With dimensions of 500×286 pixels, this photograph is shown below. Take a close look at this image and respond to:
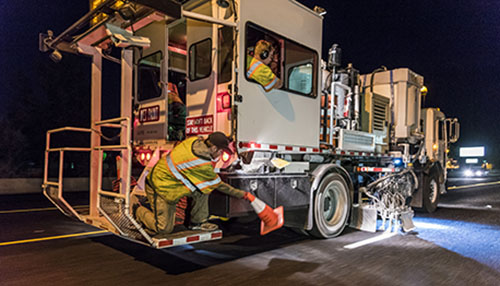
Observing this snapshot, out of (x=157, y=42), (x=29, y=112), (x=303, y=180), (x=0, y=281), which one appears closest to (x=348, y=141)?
(x=303, y=180)

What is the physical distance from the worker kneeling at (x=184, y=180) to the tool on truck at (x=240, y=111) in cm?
19

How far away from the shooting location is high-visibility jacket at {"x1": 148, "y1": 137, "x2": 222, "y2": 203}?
4.46 metres

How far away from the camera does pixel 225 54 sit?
16.5ft

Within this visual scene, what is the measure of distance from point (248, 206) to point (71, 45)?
3433 mm

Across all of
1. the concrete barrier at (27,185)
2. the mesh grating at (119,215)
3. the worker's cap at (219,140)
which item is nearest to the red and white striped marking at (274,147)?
the worker's cap at (219,140)

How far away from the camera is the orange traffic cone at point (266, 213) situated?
4.78 m

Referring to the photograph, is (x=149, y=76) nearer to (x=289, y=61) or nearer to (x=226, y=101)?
(x=226, y=101)

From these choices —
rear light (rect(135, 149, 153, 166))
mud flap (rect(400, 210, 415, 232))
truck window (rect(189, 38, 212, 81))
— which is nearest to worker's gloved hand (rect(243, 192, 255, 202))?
truck window (rect(189, 38, 212, 81))

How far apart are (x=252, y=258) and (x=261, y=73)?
2.38 m

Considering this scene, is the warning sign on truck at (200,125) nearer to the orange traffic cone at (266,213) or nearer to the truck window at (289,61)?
the truck window at (289,61)

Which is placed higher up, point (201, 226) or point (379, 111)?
point (379, 111)

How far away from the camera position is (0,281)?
162 inches

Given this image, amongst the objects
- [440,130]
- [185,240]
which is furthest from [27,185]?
[440,130]

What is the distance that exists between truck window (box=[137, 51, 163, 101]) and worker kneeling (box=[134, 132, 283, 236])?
2061 mm
